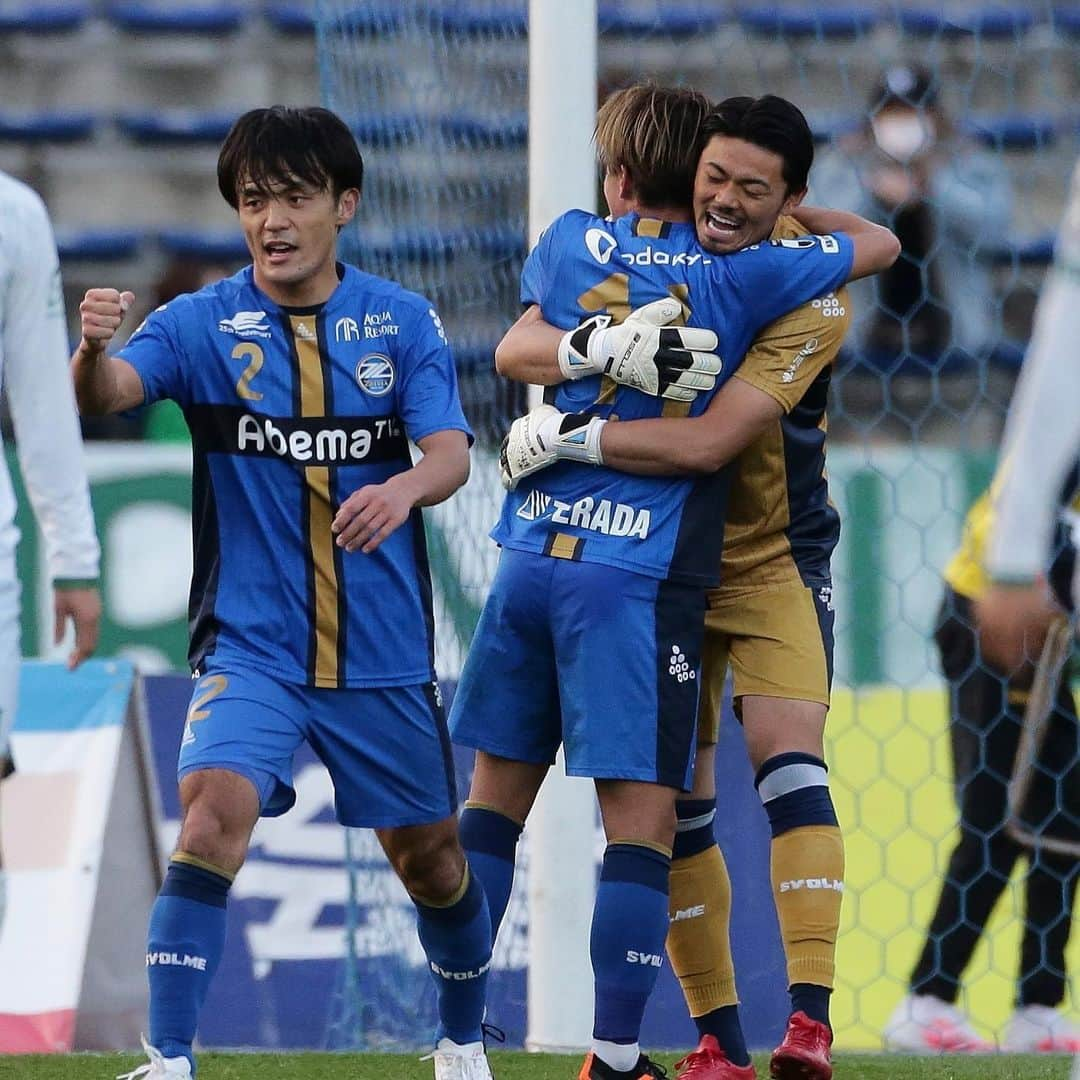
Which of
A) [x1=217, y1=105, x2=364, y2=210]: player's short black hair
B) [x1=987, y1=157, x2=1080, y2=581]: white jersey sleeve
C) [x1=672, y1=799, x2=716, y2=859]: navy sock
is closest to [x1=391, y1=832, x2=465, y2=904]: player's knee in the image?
[x1=672, y1=799, x2=716, y2=859]: navy sock

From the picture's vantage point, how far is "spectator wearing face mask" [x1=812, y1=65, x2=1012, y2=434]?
222 inches

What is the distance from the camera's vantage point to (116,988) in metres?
4.43

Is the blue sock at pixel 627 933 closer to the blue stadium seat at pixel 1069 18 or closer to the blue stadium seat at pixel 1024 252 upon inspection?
the blue stadium seat at pixel 1024 252

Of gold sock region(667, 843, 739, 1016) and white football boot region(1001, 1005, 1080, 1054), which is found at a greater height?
gold sock region(667, 843, 739, 1016)

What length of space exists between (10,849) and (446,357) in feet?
6.45

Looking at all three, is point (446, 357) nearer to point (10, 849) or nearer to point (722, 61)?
point (10, 849)

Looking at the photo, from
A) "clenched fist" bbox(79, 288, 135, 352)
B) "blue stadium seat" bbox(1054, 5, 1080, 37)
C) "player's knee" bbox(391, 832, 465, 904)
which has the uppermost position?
"blue stadium seat" bbox(1054, 5, 1080, 37)

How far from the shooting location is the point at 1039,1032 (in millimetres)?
4328

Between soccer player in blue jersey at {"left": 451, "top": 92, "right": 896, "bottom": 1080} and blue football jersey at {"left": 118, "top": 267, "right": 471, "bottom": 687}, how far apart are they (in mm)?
156

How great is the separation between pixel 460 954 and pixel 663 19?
4.01 metres

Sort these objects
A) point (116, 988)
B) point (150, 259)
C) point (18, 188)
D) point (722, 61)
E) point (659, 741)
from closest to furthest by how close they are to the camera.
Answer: point (18, 188) → point (659, 741) → point (116, 988) → point (722, 61) → point (150, 259)

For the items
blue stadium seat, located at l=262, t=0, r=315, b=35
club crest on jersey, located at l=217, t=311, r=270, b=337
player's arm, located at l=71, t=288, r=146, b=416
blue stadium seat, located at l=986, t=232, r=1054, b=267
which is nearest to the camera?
player's arm, located at l=71, t=288, r=146, b=416

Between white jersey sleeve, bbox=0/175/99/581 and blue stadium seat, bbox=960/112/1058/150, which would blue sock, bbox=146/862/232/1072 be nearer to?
white jersey sleeve, bbox=0/175/99/581

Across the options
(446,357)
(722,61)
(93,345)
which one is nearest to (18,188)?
(93,345)
